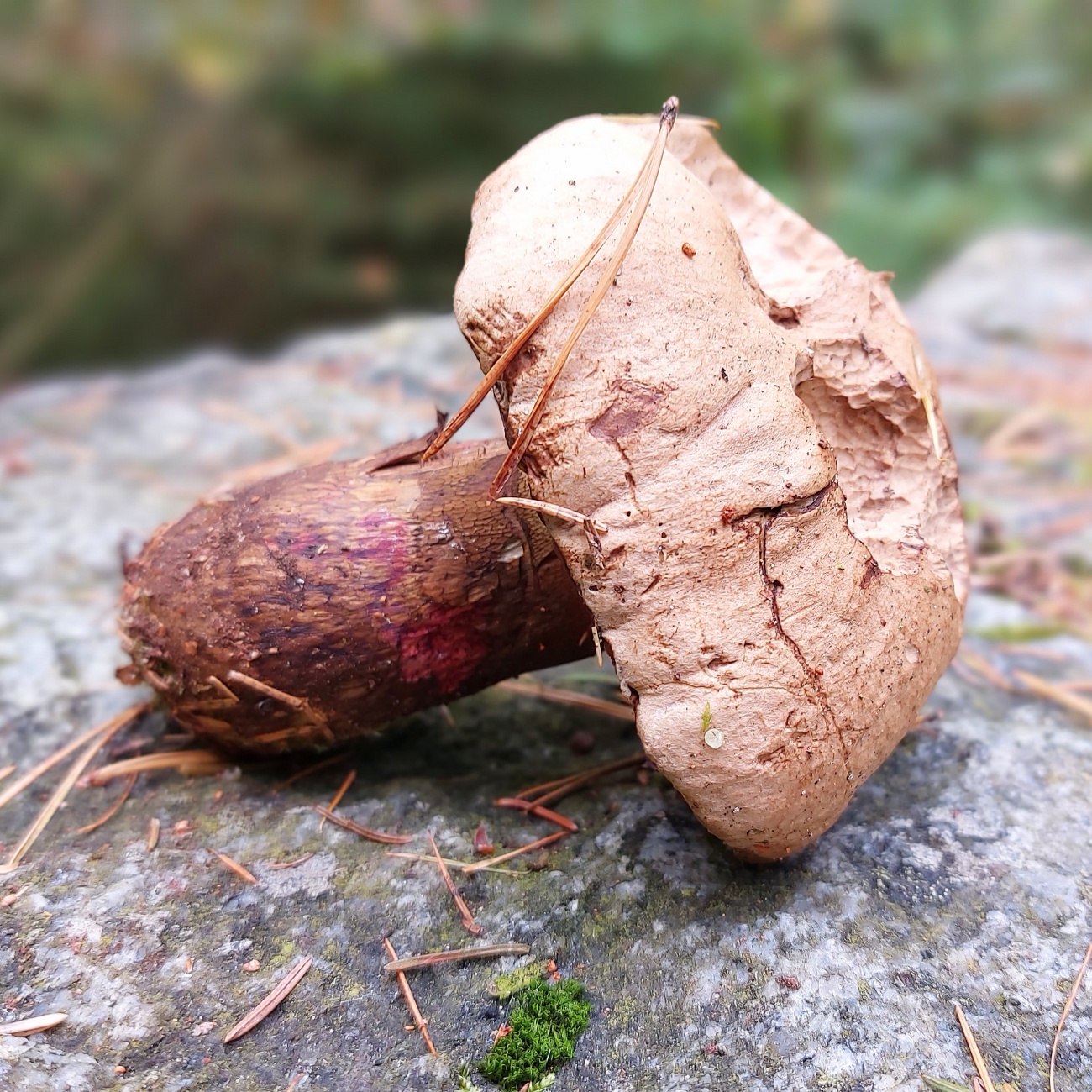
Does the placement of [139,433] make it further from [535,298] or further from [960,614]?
[960,614]

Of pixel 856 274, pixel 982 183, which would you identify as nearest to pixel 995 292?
pixel 982 183

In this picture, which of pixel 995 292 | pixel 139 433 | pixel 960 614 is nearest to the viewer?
pixel 960 614

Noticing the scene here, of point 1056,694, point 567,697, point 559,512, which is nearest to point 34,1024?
point 559,512

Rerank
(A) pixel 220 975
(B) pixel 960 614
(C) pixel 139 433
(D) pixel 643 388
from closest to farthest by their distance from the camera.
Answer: (D) pixel 643 388 < (A) pixel 220 975 < (B) pixel 960 614 < (C) pixel 139 433

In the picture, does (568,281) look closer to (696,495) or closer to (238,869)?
(696,495)

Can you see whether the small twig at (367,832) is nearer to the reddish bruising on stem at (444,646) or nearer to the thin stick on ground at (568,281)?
the reddish bruising on stem at (444,646)

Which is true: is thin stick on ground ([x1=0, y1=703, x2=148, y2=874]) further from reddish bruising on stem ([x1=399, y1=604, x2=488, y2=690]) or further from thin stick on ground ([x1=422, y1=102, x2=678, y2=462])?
thin stick on ground ([x1=422, y1=102, x2=678, y2=462])

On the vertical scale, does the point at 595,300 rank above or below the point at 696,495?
above
